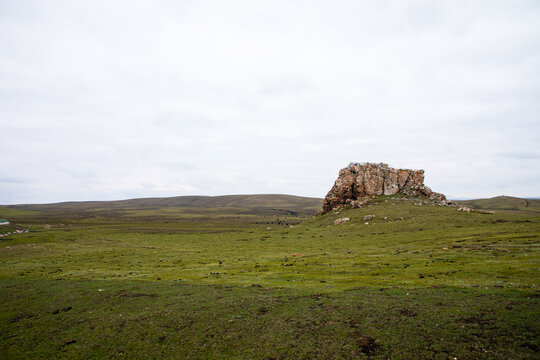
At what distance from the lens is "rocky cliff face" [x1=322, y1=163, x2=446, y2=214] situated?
107 metres

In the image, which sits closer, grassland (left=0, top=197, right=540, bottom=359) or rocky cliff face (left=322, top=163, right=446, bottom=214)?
grassland (left=0, top=197, right=540, bottom=359)

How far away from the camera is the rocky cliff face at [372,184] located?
351 feet

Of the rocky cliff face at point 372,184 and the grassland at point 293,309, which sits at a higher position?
the rocky cliff face at point 372,184

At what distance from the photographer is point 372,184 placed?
10762cm

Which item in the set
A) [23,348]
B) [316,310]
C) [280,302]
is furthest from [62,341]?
[316,310]

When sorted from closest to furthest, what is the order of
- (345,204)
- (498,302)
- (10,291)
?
(498,302) → (10,291) → (345,204)

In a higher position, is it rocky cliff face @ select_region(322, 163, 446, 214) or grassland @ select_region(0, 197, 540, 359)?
rocky cliff face @ select_region(322, 163, 446, 214)

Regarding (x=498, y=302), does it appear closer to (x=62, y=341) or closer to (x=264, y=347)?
(x=264, y=347)

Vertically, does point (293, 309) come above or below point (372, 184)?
below

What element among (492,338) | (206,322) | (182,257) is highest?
(492,338)

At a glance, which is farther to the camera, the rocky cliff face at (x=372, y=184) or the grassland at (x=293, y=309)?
the rocky cliff face at (x=372, y=184)

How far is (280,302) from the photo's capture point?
2045 cm

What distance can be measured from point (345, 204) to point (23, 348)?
339ft

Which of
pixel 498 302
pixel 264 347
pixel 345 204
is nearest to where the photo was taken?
pixel 264 347
